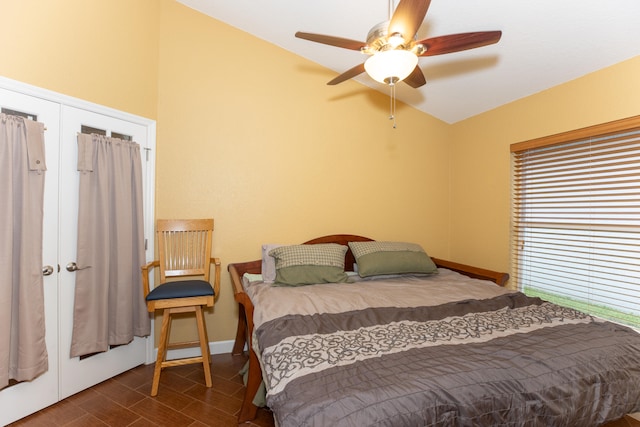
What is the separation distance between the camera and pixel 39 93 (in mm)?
1913

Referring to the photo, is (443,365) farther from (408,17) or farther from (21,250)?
(21,250)

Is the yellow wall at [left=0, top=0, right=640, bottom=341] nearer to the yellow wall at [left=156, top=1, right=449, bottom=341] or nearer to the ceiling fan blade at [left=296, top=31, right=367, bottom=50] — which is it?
the yellow wall at [left=156, top=1, right=449, bottom=341]

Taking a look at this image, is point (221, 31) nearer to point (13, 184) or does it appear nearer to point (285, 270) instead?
point (13, 184)

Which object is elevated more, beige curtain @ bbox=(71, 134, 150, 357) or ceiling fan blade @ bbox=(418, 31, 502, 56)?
ceiling fan blade @ bbox=(418, 31, 502, 56)

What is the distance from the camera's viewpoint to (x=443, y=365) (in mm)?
1215

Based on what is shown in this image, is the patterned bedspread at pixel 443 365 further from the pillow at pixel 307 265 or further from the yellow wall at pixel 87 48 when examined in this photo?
the yellow wall at pixel 87 48

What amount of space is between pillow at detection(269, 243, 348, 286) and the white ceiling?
1.76 metres

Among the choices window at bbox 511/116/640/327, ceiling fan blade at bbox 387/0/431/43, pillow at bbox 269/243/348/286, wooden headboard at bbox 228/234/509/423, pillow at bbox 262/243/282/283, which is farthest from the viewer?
pillow at bbox 262/243/282/283

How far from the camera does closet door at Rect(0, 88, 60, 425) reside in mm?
1893

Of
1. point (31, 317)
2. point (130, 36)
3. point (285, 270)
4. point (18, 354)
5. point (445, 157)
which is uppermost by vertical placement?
point (130, 36)

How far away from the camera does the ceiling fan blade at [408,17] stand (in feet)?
4.51

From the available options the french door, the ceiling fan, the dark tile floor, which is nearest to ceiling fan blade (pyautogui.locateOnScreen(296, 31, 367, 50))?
the ceiling fan

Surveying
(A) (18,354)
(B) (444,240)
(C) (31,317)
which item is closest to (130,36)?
(C) (31,317)

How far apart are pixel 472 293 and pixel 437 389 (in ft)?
4.54
